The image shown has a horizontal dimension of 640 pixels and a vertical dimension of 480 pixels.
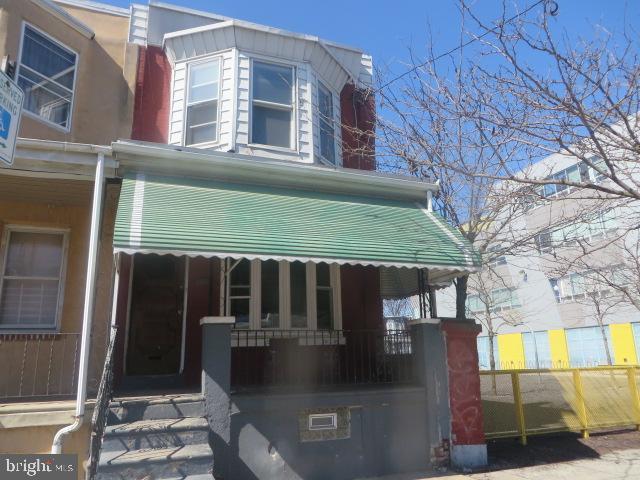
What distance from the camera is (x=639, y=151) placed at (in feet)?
16.1

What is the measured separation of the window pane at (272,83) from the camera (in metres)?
9.35

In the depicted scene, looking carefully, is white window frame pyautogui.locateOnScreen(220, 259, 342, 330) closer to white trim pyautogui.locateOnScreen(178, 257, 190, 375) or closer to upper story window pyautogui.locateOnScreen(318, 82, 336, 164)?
white trim pyautogui.locateOnScreen(178, 257, 190, 375)

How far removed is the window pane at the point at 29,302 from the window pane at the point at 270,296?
3216 millimetres

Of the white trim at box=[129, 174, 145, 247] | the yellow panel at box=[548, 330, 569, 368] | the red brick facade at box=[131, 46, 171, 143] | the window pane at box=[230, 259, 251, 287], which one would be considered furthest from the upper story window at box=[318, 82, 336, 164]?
the yellow panel at box=[548, 330, 569, 368]

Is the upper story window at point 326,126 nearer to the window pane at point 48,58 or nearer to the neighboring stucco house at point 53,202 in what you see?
the neighboring stucco house at point 53,202

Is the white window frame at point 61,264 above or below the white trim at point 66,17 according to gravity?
below

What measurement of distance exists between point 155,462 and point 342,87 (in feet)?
27.3

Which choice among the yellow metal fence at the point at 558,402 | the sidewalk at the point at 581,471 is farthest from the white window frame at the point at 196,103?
the sidewalk at the point at 581,471

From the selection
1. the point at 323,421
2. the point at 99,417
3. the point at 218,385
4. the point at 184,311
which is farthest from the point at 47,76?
the point at 323,421

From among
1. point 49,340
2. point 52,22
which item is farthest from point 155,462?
point 52,22

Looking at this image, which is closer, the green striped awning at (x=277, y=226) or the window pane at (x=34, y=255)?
the green striped awning at (x=277, y=226)

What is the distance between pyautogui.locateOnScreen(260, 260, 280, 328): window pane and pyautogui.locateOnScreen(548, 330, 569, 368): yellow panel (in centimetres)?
2684

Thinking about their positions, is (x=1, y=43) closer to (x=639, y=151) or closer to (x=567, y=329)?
(x=639, y=151)

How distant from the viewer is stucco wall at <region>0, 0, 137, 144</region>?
308 inches
